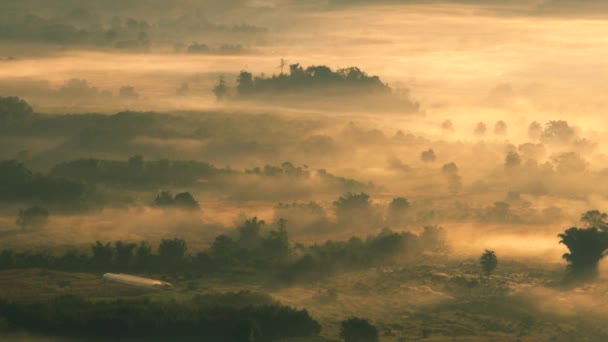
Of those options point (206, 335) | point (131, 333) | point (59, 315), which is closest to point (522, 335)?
point (206, 335)

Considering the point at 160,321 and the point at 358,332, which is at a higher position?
the point at 160,321

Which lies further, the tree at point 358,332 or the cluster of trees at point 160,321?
the cluster of trees at point 160,321

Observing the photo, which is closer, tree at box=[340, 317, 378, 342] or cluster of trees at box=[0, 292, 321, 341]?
tree at box=[340, 317, 378, 342]

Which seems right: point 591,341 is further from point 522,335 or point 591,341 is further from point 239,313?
point 239,313
